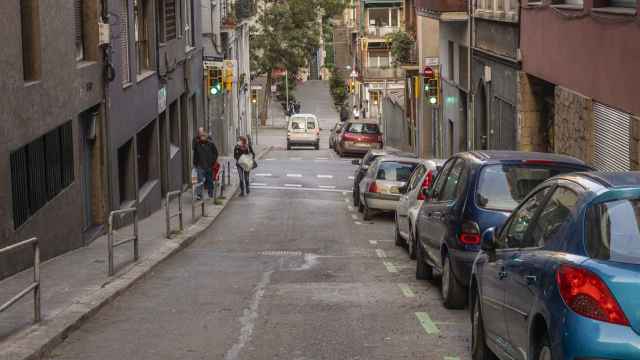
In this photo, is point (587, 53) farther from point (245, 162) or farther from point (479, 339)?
point (245, 162)

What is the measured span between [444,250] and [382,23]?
243 feet

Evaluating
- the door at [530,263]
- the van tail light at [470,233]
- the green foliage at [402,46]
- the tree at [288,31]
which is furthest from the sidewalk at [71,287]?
the tree at [288,31]

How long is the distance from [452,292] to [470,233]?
0.73 meters

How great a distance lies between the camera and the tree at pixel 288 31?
8612cm

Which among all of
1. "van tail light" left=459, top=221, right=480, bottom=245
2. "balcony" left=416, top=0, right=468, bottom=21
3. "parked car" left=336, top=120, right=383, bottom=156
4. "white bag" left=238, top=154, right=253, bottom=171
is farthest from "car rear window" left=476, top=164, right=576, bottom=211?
"parked car" left=336, top=120, right=383, bottom=156

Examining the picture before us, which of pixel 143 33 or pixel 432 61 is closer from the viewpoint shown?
pixel 143 33

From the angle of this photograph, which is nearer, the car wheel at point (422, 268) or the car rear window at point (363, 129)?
the car wheel at point (422, 268)

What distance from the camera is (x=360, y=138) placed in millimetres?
59250

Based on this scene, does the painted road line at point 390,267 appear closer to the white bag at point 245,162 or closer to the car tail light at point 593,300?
the car tail light at point 593,300

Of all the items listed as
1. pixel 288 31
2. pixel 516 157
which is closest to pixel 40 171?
pixel 516 157

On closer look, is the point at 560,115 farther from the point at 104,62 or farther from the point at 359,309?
the point at 359,309

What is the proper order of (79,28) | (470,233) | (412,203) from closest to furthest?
(470,233) < (412,203) < (79,28)

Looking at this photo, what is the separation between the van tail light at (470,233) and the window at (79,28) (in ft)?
36.5

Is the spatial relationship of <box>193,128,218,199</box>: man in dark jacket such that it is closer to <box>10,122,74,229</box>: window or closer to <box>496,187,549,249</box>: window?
<box>10,122,74,229</box>: window
